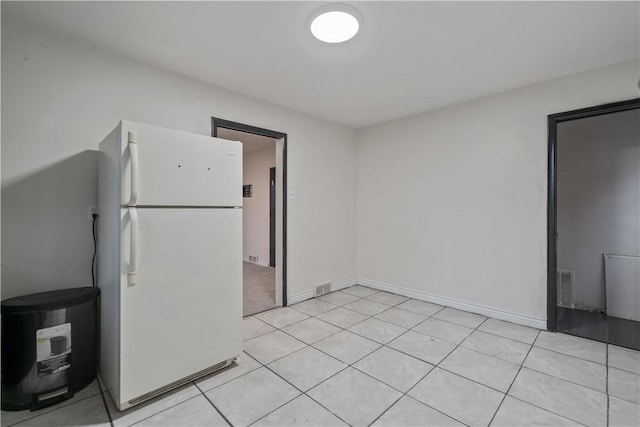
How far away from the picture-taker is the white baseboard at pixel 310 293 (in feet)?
11.5

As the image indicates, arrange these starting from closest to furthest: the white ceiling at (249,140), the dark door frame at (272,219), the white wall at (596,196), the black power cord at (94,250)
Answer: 1. the black power cord at (94,250)
2. the white wall at (596,196)
3. the white ceiling at (249,140)
4. the dark door frame at (272,219)

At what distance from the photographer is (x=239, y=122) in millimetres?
2980

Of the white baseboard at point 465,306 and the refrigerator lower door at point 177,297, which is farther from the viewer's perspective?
the white baseboard at point 465,306

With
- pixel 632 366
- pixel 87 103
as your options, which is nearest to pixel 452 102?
pixel 632 366

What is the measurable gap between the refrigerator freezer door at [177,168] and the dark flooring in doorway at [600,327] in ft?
11.4

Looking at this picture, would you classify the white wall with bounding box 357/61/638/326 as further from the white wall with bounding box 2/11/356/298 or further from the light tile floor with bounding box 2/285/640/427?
the white wall with bounding box 2/11/356/298

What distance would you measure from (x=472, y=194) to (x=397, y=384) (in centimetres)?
231

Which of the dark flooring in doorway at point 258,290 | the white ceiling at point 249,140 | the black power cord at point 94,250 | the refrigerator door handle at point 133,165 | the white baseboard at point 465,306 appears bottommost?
the dark flooring in doorway at point 258,290

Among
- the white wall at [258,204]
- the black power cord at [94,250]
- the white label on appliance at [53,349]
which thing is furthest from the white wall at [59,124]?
the white wall at [258,204]

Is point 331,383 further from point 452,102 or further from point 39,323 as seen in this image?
point 452,102

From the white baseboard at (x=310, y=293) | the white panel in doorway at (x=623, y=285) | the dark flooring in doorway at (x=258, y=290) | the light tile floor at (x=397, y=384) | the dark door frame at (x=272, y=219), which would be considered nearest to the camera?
the light tile floor at (x=397, y=384)

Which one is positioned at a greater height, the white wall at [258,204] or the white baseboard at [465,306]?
the white wall at [258,204]

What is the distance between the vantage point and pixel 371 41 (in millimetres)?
2064

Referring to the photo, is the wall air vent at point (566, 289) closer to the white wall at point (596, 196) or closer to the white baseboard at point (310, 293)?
the white wall at point (596, 196)
